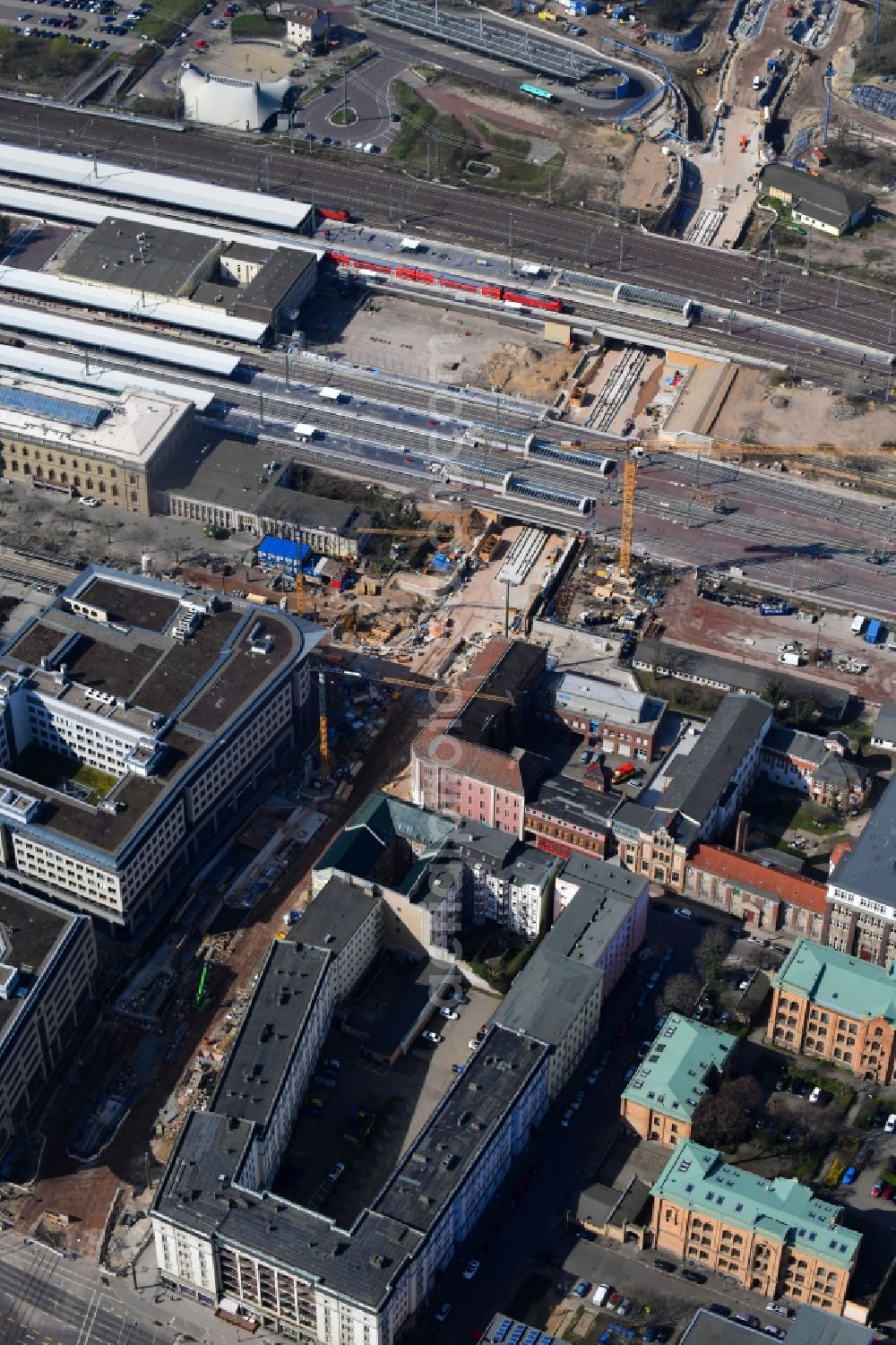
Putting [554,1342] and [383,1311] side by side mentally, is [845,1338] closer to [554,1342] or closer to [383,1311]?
[554,1342]

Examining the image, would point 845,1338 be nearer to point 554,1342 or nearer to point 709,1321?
point 709,1321

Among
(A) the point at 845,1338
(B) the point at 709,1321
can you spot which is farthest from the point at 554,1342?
(A) the point at 845,1338

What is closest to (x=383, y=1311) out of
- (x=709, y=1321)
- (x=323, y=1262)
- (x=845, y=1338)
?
(x=323, y=1262)

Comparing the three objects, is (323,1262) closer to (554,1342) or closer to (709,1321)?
(554,1342)

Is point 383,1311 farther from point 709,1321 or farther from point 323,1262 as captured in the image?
point 709,1321

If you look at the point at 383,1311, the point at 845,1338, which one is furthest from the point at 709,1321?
the point at 383,1311

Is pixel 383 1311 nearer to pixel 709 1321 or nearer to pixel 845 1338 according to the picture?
pixel 709 1321
